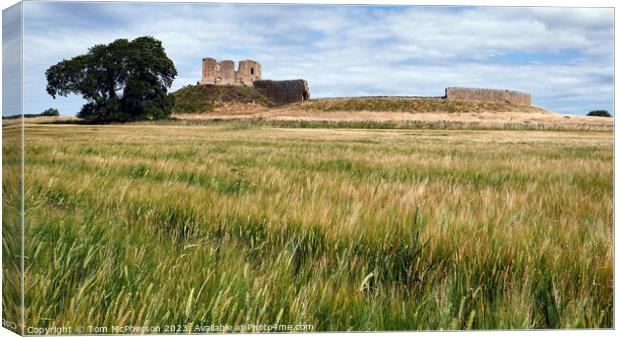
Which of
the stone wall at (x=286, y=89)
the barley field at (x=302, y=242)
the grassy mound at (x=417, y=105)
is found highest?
the stone wall at (x=286, y=89)

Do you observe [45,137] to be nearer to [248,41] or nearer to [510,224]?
[248,41]

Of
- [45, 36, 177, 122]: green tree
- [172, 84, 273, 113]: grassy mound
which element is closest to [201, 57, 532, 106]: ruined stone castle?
[172, 84, 273, 113]: grassy mound

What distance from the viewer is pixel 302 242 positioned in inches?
104

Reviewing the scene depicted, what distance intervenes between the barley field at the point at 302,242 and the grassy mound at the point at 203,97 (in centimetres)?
32

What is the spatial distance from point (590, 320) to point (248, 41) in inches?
90.4

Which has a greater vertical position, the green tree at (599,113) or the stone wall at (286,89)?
the stone wall at (286,89)

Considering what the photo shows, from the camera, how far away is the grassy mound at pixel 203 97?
12.7ft

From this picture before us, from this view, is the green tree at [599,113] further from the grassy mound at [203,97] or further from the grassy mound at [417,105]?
the grassy mound at [203,97]

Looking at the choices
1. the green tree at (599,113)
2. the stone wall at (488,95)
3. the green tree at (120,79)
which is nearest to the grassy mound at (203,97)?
the green tree at (120,79)

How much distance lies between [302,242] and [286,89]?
2.88 meters

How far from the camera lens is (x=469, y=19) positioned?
326 centimetres

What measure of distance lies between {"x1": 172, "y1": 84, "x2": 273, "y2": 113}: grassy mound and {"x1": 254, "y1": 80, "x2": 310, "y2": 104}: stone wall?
10.1 inches

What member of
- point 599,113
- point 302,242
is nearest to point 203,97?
point 302,242

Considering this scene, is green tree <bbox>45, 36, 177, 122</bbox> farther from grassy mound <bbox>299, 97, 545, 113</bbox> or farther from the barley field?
grassy mound <bbox>299, 97, 545, 113</bbox>
